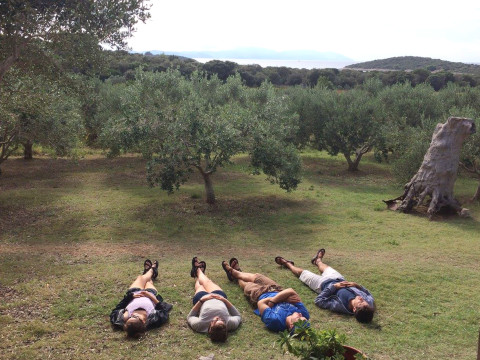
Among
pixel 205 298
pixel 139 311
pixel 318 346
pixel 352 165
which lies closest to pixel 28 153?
pixel 352 165

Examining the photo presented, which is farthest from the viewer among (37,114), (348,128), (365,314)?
(348,128)

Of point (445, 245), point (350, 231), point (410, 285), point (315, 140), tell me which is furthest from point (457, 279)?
point (315, 140)

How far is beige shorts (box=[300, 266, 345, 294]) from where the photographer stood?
9.43m

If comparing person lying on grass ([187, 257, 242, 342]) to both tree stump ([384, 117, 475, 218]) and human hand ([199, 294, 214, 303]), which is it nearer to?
human hand ([199, 294, 214, 303])

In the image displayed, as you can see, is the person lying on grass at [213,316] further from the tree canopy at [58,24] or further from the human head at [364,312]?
the tree canopy at [58,24]

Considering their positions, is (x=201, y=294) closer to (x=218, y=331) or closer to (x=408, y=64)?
(x=218, y=331)

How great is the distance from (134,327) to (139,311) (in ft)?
1.45

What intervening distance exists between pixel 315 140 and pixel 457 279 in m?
19.2

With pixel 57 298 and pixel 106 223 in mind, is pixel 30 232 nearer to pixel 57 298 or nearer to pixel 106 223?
pixel 106 223

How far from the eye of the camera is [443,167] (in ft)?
56.3

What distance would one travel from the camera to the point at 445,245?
13.6m

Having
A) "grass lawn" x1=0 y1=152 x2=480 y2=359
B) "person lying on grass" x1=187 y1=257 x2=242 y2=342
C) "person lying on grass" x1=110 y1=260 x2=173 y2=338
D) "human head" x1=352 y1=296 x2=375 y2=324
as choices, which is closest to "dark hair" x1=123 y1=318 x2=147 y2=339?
"person lying on grass" x1=110 y1=260 x2=173 y2=338

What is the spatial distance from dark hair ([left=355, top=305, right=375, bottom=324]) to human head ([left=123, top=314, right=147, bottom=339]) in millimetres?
4061

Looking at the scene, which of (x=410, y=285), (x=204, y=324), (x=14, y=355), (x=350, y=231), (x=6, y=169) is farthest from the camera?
(x=6, y=169)
